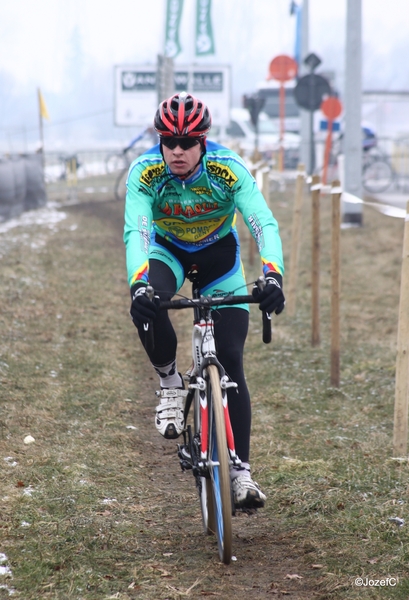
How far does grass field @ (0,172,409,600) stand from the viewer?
12.3 feet

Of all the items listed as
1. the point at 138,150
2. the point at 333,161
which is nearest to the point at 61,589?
the point at 333,161

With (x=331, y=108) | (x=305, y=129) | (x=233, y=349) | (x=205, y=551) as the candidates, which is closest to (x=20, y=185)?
(x=331, y=108)

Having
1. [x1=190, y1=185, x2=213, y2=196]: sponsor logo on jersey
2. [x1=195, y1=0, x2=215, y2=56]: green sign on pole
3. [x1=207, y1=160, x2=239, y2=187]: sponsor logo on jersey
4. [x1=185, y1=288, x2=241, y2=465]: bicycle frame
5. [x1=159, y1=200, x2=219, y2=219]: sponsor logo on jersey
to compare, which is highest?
[x1=195, y1=0, x2=215, y2=56]: green sign on pole

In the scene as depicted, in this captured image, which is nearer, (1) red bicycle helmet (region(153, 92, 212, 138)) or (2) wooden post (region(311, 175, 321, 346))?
(1) red bicycle helmet (region(153, 92, 212, 138))

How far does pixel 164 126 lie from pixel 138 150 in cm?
2581

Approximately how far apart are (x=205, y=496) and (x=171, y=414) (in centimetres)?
52

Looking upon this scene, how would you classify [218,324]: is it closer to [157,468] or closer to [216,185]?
[216,185]

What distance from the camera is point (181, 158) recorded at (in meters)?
4.18

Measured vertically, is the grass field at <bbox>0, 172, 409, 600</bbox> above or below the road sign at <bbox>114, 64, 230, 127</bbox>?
below

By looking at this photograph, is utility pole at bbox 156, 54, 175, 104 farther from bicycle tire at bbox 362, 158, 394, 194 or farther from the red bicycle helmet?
the red bicycle helmet

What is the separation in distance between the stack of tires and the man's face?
12.9m

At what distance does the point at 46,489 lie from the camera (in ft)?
15.1

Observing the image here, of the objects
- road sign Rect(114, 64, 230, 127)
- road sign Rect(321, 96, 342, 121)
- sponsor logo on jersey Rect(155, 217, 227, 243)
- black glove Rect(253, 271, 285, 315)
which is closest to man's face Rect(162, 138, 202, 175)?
sponsor logo on jersey Rect(155, 217, 227, 243)

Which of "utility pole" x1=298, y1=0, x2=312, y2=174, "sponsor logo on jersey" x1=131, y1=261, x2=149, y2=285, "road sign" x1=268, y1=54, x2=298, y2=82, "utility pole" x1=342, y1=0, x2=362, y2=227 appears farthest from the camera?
"road sign" x1=268, y1=54, x2=298, y2=82
